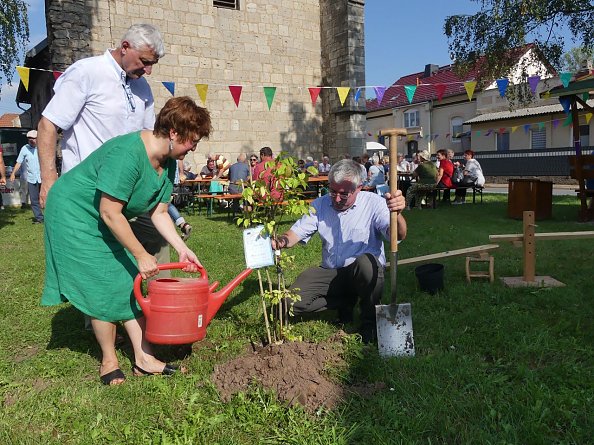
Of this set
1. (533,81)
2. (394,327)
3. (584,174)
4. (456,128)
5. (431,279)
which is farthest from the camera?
(456,128)

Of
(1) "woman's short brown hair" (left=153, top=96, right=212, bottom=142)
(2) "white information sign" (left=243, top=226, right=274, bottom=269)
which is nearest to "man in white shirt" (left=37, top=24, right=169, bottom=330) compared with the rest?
(1) "woman's short brown hair" (left=153, top=96, right=212, bottom=142)

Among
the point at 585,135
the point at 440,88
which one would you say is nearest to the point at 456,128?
the point at 585,135

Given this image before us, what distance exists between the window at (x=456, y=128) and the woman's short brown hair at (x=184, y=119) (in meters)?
30.4

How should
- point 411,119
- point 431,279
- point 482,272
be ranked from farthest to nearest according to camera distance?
point 411,119 < point 482,272 < point 431,279

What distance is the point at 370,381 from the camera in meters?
2.63

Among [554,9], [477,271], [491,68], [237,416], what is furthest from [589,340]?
[491,68]

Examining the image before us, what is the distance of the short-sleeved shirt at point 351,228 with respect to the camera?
10.8 ft

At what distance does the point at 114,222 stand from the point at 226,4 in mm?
13275

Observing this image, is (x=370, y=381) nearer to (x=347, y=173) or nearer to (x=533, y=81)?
(x=347, y=173)

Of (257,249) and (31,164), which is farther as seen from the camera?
(31,164)

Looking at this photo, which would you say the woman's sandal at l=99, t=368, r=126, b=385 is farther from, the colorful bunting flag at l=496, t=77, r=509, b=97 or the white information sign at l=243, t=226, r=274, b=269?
the colorful bunting flag at l=496, t=77, r=509, b=97

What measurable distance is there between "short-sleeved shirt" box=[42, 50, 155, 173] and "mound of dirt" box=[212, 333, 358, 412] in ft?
5.18

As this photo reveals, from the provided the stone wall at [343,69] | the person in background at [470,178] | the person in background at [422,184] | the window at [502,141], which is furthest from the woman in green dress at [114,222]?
the window at [502,141]

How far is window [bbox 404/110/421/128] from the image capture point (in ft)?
110
